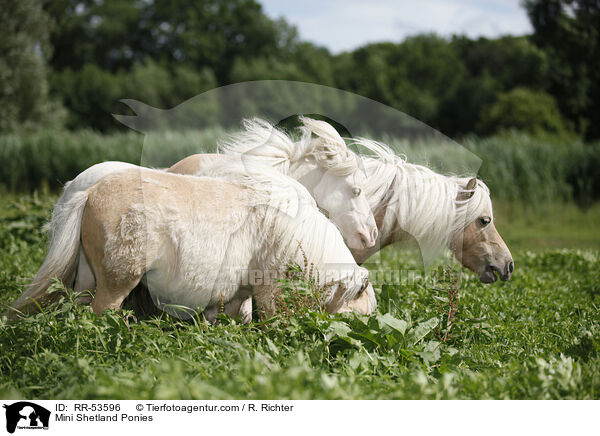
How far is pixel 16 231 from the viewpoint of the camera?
20.0 feet

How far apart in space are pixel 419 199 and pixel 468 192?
1.55 feet

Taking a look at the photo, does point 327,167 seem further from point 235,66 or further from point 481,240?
point 235,66

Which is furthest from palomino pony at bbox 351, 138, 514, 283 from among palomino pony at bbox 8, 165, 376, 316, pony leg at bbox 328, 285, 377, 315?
palomino pony at bbox 8, 165, 376, 316

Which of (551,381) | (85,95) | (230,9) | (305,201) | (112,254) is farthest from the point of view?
(230,9)

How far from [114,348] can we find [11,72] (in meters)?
22.6

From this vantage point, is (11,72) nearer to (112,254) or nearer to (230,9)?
(230,9)

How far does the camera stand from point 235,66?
32406 millimetres

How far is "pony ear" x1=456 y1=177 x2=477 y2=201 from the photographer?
412 centimetres

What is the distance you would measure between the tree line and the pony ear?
59.6ft

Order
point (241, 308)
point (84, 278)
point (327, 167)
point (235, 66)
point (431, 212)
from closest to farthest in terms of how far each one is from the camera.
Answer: point (84, 278), point (241, 308), point (327, 167), point (431, 212), point (235, 66)

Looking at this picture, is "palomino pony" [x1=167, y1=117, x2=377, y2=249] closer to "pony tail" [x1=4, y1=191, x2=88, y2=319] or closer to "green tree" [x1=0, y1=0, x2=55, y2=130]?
"pony tail" [x1=4, y1=191, x2=88, y2=319]
